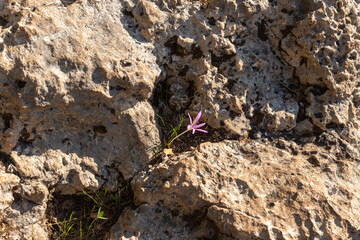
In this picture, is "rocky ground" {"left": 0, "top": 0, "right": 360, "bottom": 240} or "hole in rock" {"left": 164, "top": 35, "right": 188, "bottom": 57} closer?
"rocky ground" {"left": 0, "top": 0, "right": 360, "bottom": 240}

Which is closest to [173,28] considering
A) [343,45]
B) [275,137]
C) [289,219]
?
[275,137]

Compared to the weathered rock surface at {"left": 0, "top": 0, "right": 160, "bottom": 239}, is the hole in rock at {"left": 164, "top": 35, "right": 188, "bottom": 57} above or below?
above

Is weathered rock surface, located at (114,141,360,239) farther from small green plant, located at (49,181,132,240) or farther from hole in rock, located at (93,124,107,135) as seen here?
hole in rock, located at (93,124,107,135)

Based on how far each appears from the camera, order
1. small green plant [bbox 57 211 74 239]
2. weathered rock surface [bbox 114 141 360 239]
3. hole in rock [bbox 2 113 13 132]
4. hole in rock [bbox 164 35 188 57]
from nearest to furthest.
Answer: weathered rock surface [bbox 114 141 360 239] → hole in rock [bbox 2 113 13 132] → small green plant [bbox 57 211 74 239] → hole in rock [bbox 164 35 188 57]

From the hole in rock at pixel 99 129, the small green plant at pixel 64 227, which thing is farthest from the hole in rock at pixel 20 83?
the small green plant at pixel 64 227

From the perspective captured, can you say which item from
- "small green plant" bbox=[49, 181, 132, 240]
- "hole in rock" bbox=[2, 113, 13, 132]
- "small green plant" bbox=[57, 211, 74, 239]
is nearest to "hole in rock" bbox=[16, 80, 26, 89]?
"hole in rock" bbox=[2, 113, 13, 132]

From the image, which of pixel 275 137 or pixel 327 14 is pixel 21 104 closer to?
pixel 275 137

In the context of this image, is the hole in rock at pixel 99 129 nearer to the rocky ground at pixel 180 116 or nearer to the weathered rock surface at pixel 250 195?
the rocky ground at pixel 180 116

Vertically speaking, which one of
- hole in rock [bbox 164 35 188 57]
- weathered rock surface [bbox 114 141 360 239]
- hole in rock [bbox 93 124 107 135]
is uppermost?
hole in rock [bbox 164 35 188 57]

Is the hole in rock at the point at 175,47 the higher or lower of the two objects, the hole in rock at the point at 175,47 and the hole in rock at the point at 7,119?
the higher

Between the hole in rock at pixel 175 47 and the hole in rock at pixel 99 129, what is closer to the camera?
the hole in rock at pixel 99 129
